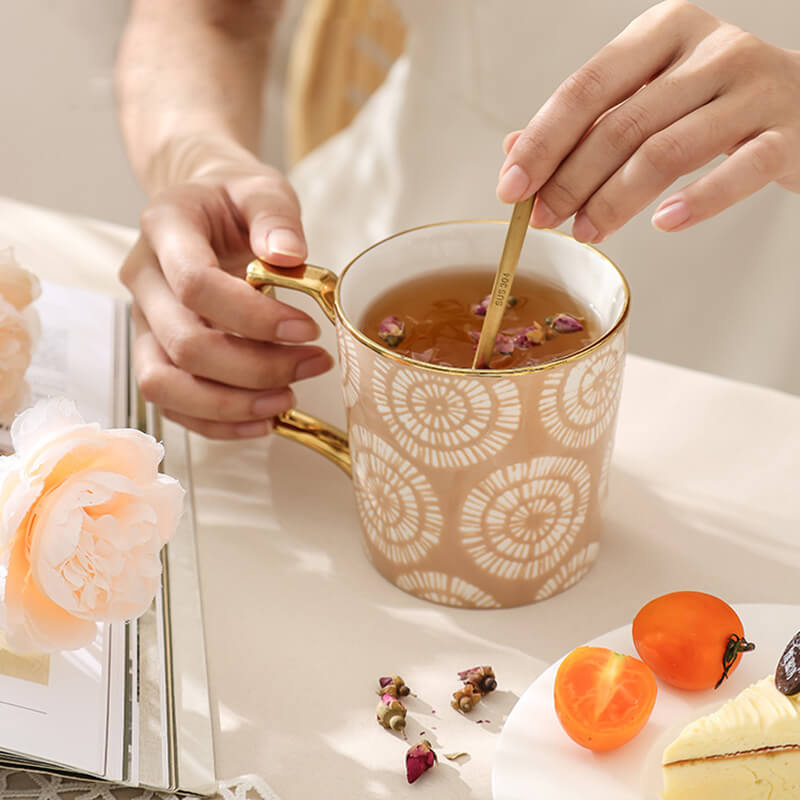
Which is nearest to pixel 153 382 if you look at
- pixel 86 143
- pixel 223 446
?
pixel 223 446

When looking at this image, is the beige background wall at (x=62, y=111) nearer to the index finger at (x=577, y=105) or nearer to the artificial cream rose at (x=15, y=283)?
the artificial cream rose at (x=15, y=283)

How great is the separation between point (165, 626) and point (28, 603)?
5.7 inches

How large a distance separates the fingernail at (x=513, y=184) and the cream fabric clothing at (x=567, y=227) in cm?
53

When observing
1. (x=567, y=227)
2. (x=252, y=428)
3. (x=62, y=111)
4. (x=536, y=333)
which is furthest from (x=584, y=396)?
(x=62, y=111)

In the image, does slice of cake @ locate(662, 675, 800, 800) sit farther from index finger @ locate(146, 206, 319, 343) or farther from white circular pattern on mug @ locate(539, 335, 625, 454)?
index finger @ locate(146, 206, 319, 343)

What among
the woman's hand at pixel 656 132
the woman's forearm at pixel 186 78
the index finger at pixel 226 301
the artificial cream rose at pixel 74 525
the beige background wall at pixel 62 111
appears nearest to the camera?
the artificial cream rose at pixel 74 525

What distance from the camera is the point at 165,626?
0.58m

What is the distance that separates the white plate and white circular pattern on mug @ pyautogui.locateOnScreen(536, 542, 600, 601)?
0.28ft

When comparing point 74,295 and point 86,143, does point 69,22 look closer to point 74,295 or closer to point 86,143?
point 86,143

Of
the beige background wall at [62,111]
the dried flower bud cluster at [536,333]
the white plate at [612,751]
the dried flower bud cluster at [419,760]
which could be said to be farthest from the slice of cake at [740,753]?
the beige background wall at [62,111]

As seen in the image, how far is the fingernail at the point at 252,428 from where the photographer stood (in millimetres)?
711

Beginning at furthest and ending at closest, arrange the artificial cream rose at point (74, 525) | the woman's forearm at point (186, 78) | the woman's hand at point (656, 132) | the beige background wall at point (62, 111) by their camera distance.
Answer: the beige background wall at point (62, 111) < the woman's forearm at point (186, 78) < the woman's hand at point (656, 132) < the artificial cream rose at point (74, 525)

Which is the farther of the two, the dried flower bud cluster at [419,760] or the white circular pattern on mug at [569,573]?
the white circular pattern on mug at [569,573]

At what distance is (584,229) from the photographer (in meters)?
0.55
